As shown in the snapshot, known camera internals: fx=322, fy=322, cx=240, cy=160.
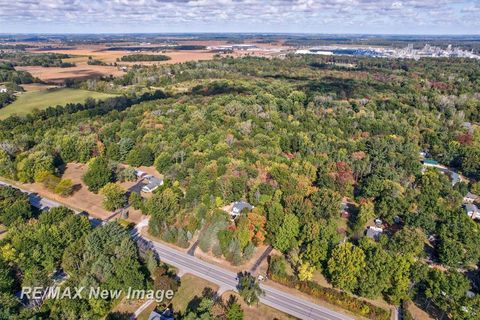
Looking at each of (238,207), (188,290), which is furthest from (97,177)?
(188,290)

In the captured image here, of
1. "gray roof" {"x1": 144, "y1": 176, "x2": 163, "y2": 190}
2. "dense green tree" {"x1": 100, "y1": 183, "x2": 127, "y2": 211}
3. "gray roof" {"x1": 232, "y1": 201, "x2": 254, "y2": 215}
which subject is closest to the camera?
"gray roof" {"x1": 232, "y1": 201, "x2": 254, "y2": 215}

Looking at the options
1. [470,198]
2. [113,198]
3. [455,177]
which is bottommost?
[470,198]

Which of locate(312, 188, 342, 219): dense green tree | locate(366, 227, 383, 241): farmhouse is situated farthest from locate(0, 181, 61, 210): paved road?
locate(366, 227, 383, 241): farmhouse

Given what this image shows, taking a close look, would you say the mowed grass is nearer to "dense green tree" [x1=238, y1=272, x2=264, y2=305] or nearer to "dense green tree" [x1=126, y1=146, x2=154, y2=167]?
"dense green tree" [x1=126, y1=146, x2=154, y2=167]

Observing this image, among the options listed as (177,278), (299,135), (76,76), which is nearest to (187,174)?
(177,278)

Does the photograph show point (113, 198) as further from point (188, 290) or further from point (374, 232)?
point (374, 232)

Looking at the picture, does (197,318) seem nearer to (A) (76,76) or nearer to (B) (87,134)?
(B) (87,134)
